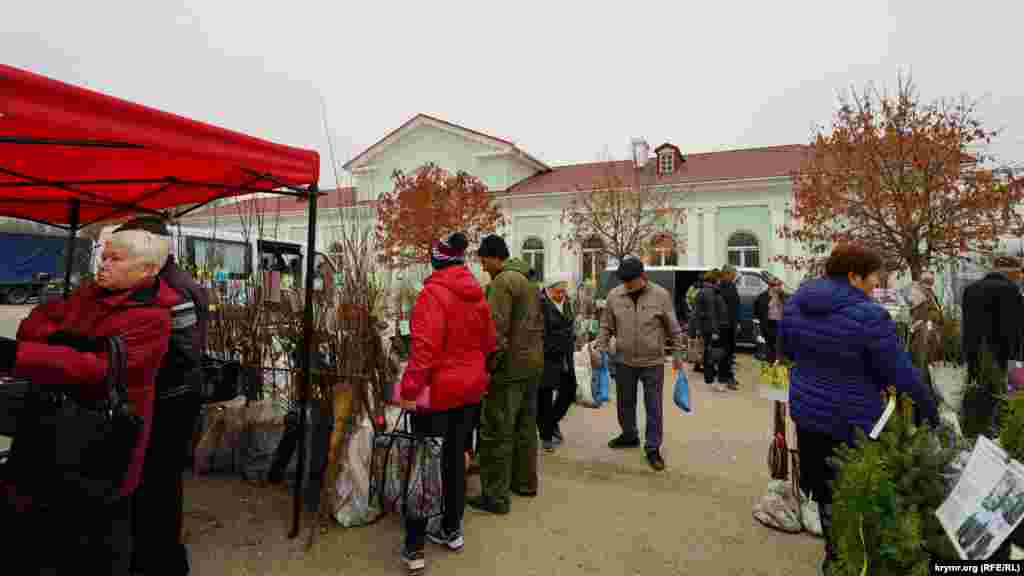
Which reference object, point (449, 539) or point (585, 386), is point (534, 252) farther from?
point (449, 539)

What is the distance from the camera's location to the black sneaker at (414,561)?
2.72m

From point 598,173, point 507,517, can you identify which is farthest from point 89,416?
point 598,173

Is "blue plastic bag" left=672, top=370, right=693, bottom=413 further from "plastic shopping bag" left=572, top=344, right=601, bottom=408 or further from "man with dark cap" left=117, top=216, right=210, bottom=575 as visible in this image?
"man with dark cap" left=117, top=216, right=210, bottom=575

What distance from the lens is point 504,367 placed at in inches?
137

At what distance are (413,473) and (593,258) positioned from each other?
22.6 metres

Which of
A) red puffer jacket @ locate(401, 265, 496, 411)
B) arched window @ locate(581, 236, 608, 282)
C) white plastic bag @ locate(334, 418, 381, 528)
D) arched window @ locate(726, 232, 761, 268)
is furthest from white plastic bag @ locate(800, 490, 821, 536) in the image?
arched window @ locate(581, 236, 608, 282)

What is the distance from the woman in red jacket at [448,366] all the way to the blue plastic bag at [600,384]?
131 inches

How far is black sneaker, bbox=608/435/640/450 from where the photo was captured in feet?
16.2

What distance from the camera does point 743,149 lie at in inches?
1032

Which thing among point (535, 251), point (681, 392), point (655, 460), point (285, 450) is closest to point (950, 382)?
point (681, 392)

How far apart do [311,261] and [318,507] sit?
58.6 inches

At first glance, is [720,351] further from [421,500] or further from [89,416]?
[89,416]

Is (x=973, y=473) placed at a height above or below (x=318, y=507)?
above

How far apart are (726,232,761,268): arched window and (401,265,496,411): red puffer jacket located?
72.0 ft
